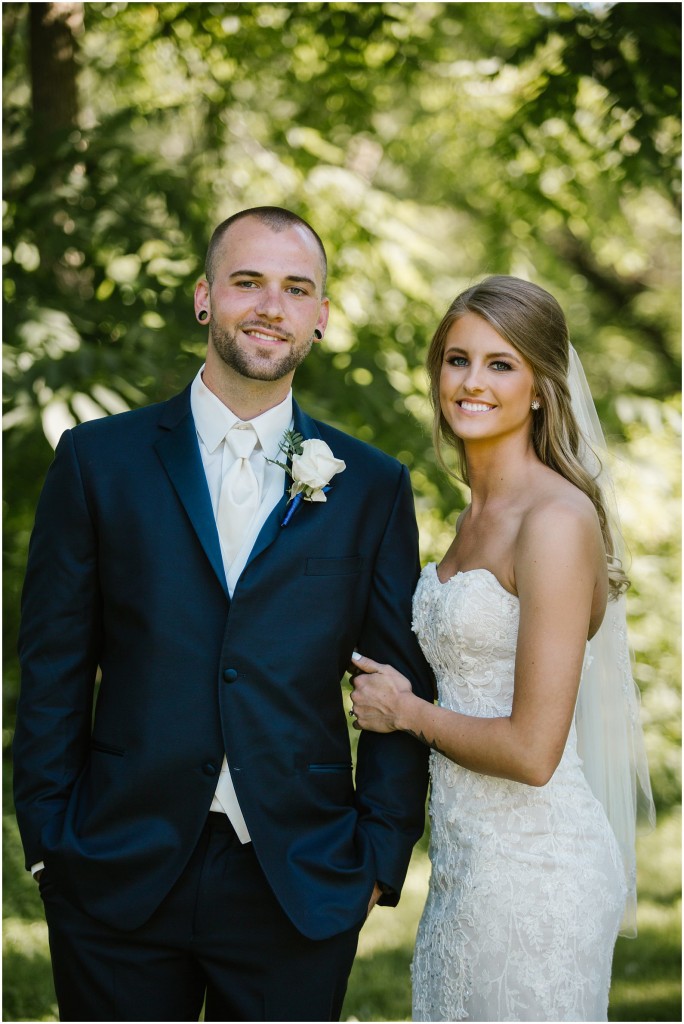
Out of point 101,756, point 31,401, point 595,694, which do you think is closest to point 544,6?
point 31,401

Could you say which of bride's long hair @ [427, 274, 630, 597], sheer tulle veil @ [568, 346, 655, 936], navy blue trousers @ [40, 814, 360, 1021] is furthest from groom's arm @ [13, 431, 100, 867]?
sheer tulle veil @ [568, 346, 655, 936]

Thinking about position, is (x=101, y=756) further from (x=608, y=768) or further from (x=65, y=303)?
(x=65, y=303)

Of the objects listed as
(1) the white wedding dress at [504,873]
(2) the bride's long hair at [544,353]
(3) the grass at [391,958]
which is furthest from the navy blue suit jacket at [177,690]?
(3) the grass at [391,958]

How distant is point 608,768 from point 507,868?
0.66 m

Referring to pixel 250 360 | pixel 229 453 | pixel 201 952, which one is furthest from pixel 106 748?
pixel 250 360

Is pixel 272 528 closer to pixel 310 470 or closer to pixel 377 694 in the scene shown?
pixel 310 470

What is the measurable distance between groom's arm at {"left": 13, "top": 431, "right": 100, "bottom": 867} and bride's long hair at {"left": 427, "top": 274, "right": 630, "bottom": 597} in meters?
1.18

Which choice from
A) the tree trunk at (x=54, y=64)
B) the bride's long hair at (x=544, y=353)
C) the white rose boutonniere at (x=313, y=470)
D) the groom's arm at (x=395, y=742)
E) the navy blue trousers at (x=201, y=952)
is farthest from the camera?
the tree trunk at (x=54, y=64)

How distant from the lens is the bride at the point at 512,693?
8.59 ft

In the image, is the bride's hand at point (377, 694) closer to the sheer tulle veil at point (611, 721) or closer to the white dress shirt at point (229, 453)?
the white dress shirt at point (229, 453)

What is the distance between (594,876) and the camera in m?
2.75

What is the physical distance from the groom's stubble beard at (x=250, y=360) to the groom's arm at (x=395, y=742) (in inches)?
18.7

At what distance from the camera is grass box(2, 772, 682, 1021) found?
450 cm

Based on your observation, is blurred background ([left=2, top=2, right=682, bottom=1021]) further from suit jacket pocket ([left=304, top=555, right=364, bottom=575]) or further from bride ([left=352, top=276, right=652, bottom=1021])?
suit jacket pocket ([left=304, top=555, right=364, bottom=575])
